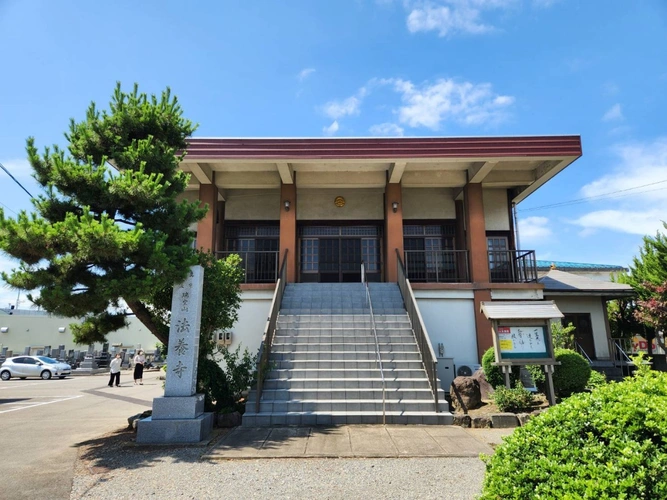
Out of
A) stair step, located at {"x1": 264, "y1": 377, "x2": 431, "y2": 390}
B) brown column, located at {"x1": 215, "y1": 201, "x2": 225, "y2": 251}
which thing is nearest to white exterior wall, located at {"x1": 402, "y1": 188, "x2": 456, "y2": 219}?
brown column, located at {"x1": 215, "y1": 201, "x2": 225, "y2": 251}

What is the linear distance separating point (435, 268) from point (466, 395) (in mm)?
6742

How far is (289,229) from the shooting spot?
1334 centimetres

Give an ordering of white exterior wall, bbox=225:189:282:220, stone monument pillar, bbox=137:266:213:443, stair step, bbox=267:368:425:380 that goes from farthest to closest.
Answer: white exterior wall, bbox=225:189:282:220 → stair step, bbox=267:368:425:380 → stone monument pillar, bbox=137:266:213:443

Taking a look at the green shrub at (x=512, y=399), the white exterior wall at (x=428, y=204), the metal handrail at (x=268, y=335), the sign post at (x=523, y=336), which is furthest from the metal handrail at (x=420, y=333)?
the metal handrail at (x=268, y=335)

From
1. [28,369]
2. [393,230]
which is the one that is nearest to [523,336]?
[393,230]

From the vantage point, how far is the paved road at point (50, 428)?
5004mm

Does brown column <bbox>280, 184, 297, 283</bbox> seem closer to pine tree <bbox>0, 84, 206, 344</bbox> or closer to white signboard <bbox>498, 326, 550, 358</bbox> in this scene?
pine tree <bbox>0, 84, 206, 344</bbox>

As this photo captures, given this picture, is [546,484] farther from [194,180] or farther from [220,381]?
[194,180]

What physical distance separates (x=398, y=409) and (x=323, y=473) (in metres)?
3.00

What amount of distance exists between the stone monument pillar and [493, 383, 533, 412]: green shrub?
17.5 feet

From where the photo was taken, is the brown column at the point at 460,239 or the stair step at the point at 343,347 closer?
the stair step at the point at 343,347

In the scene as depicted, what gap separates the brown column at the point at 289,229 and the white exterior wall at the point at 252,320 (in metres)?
1.43

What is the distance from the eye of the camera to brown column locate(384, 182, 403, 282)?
43.3 ft

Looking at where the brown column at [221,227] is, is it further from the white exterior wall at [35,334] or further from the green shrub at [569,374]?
the white exterior wall at [35,334]
